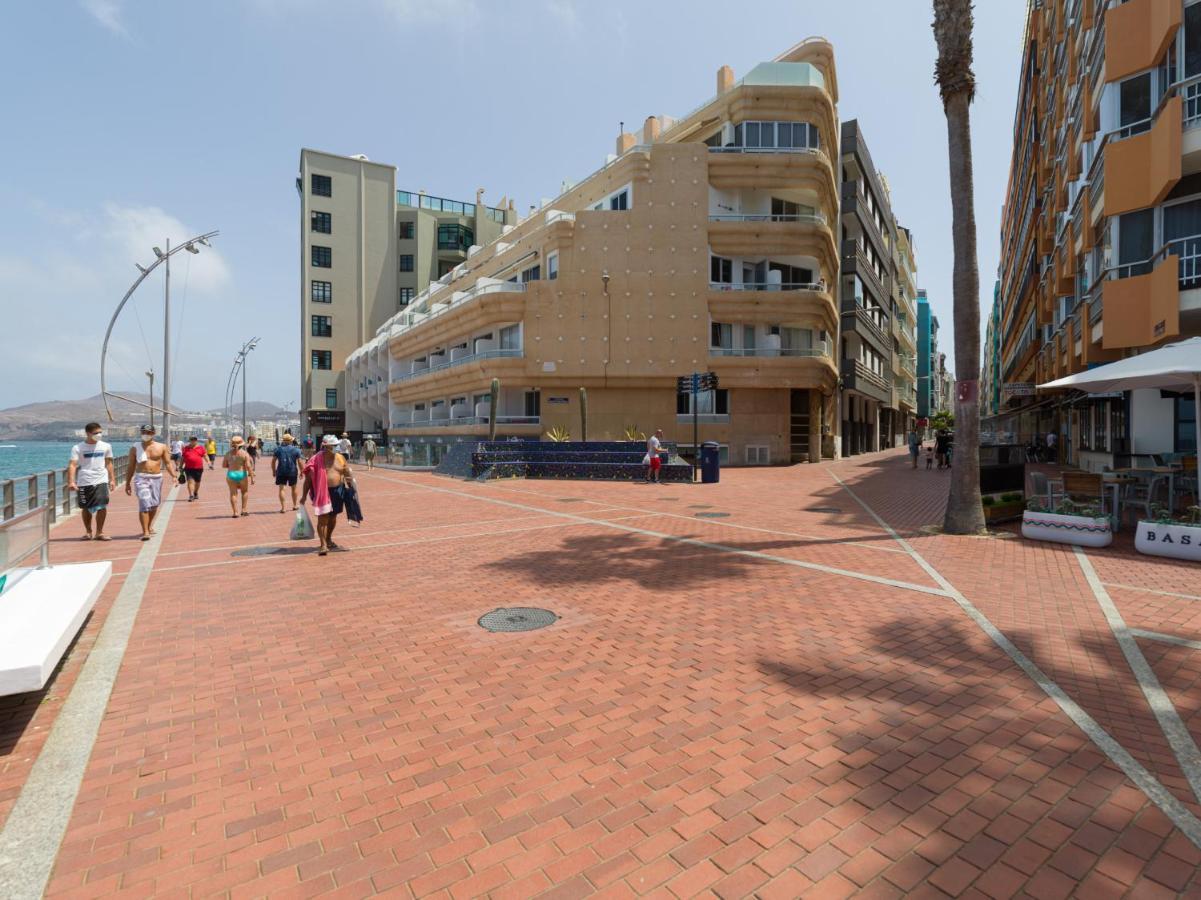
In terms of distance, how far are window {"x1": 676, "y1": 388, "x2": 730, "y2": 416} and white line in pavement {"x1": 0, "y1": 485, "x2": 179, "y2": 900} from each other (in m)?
26.6

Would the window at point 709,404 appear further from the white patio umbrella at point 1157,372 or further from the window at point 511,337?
the white patio umbrella at point 1157,372

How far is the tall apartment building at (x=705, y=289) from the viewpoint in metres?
29.5

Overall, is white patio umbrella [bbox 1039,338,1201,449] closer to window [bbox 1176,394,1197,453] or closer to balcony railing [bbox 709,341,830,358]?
window [bbox 1176,394,1197,453]

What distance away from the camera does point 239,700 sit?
4164 mm

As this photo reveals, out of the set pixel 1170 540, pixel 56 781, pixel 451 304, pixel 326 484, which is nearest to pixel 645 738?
pixel 56 781

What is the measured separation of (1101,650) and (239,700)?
6.64 metres

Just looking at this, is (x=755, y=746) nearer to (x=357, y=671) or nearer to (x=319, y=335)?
(x=357, y=671)

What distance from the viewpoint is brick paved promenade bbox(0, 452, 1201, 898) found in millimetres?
2564

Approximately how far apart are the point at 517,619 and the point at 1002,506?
10.3m

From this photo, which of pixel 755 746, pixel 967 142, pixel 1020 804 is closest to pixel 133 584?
pixel 755 746

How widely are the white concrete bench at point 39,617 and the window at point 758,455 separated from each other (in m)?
27.4

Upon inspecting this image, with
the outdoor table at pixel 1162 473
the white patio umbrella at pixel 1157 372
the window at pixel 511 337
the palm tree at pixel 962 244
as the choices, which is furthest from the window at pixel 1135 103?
the window at pixel 511 337

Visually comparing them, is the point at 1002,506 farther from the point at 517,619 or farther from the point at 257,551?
the point at 257,551

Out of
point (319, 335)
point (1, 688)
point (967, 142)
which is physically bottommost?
point (1, 688)
